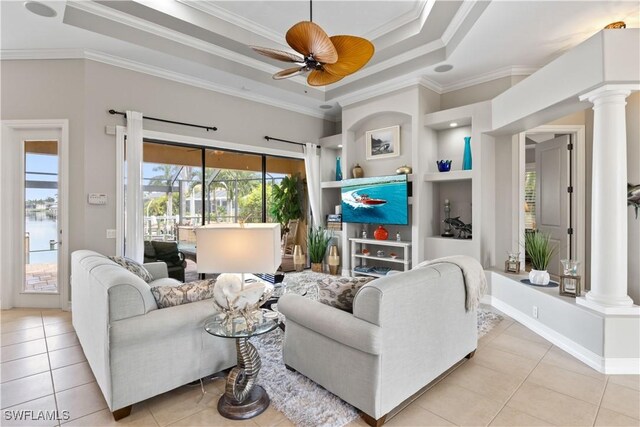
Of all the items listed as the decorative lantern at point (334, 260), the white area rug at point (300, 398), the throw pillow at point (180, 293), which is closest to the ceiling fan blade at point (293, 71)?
the throw pillow at point (180, 293)

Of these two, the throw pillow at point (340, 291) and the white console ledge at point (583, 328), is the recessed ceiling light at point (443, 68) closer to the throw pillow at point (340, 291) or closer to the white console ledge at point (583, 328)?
the white console ledge at point (583, 328)

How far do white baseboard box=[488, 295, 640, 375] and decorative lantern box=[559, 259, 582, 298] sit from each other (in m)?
0.42

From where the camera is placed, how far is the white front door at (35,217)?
13.6 ft

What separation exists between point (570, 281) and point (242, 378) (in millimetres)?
3245

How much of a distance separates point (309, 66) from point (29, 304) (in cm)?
464

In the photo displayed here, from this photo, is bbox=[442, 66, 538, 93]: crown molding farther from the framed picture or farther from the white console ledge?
the white console ledge

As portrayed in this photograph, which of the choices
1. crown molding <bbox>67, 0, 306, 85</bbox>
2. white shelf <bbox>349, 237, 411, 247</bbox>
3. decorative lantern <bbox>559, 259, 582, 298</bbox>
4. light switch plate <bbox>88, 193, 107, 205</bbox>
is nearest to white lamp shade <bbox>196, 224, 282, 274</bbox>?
light switch plate <bbox>88, 193, 107, 205</bbox>

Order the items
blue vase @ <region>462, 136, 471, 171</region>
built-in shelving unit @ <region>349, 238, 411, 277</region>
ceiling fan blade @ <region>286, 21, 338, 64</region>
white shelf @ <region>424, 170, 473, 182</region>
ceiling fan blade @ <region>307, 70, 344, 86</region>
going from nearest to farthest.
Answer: ceiling fan blade @ <region>286, 21, 338, 64</region>
ceiling fan blade @ <region>307, 70, 344, 86</region>
white shelf @ <region>424, 170, 473, 182</region>
blue vase @ <region>462, 136, 471, 171</region>
built-in shelving unit @ <region>349, 238, 411, 277</region>

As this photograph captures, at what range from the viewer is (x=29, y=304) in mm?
4207

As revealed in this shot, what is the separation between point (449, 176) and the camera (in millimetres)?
4871

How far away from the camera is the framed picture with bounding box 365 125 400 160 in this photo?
559 centimetres

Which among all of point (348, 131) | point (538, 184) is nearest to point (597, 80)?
point (538, 184)

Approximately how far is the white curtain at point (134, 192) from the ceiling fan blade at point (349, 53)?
279cm

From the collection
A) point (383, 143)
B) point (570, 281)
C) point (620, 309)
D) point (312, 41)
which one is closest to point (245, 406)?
point (312, 41)
